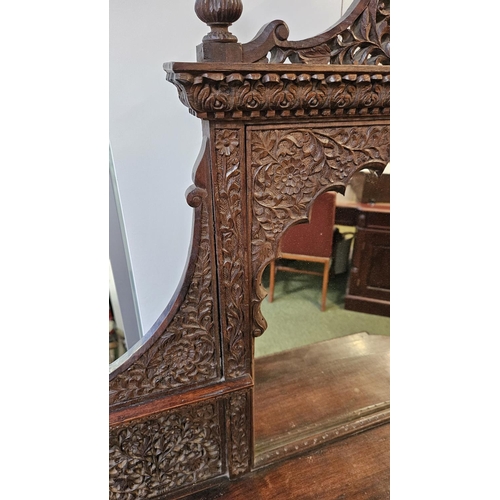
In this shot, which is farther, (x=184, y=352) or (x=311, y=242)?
(x=311, y=242)

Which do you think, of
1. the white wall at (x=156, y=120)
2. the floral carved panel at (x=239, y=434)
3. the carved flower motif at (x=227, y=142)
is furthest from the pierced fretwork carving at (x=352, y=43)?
the white wall at (x=156, y=120)

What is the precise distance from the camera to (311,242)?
136 centimetres

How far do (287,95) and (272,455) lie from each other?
2.09 feet

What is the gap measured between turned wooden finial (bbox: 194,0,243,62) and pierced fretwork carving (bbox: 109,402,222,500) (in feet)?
1.73

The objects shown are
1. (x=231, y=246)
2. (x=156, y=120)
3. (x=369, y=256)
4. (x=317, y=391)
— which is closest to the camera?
(x=231, y=246)

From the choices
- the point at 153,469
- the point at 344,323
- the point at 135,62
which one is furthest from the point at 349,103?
the point at 344,323

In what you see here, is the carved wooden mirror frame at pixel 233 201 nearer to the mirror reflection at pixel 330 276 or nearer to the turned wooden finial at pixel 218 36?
the turned wooden finial at pixel 218 36

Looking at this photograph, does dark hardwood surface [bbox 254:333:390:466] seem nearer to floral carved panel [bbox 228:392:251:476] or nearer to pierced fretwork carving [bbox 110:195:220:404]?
floral carved panel [bbox 228:392:251:476]

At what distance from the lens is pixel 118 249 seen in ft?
4.47

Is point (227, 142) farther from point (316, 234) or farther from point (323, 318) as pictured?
point (323, 318)

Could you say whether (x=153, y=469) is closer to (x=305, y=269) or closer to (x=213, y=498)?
(x=213, y=498)

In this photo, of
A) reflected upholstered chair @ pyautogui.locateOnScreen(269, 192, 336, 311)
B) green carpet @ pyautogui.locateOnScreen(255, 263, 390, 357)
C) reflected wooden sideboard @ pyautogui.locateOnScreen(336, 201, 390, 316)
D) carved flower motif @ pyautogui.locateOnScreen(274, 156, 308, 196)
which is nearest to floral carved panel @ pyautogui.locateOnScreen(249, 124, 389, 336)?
carved flower motif @ pyautogui.locateOnScreen(274, 156, 308, 196)

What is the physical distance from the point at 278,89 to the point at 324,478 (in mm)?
667

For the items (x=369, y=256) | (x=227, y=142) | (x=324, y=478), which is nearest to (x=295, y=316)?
(x=324, y=478)
